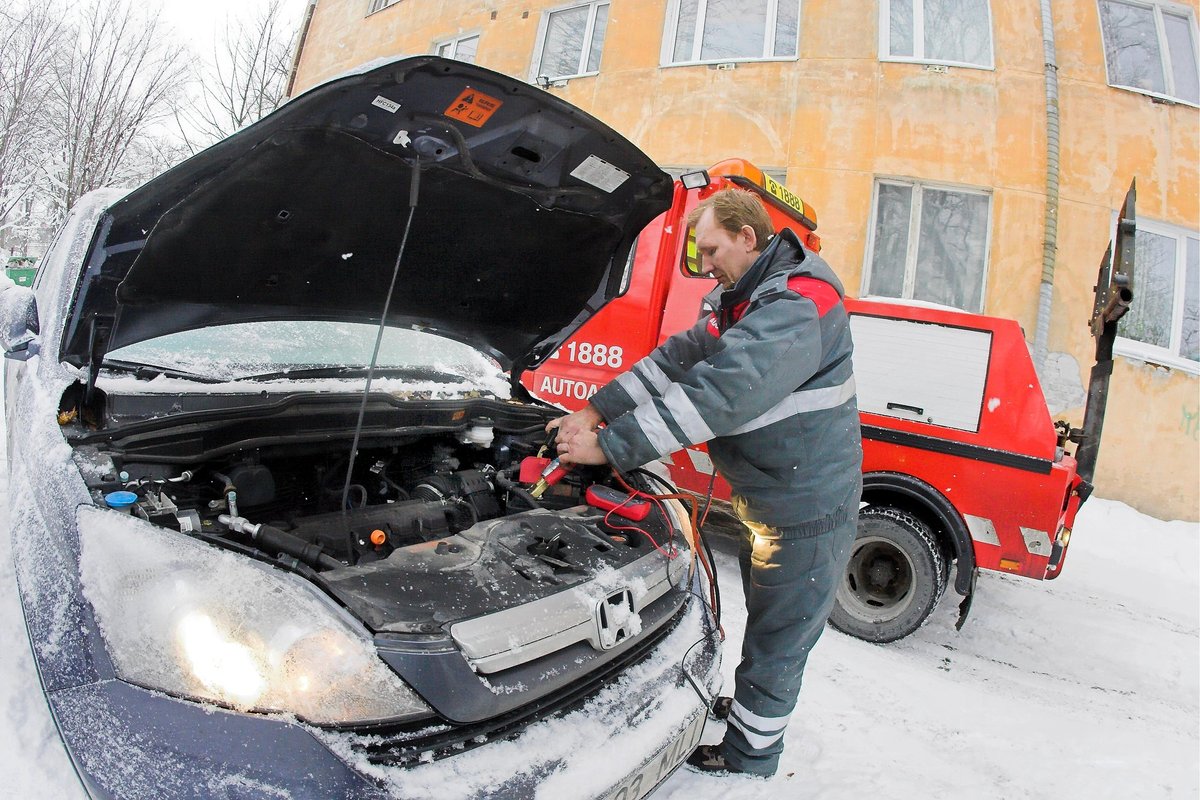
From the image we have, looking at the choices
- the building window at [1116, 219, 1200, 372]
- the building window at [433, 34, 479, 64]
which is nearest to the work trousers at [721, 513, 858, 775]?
the building window at [1116, 219, 1200, 372]

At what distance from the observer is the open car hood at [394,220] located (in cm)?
176

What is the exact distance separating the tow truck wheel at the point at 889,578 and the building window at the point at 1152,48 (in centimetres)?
801

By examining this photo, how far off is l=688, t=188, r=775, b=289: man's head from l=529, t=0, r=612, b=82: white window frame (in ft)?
27.8

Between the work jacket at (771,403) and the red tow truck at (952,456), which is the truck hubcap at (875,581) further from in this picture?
the work jacket at (771,403)

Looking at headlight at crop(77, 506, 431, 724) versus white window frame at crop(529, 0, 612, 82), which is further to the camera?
white window frame at crop(529, 0, 612, 82)

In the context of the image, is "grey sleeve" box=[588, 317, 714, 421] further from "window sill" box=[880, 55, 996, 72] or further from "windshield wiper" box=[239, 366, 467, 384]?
"window sill" box=[880, 55, 996, 72]

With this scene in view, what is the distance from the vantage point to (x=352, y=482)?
246 centimetres

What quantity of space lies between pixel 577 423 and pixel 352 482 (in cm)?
94

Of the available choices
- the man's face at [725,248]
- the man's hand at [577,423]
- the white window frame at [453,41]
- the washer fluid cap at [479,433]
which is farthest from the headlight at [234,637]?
the white window frame at [453,41]

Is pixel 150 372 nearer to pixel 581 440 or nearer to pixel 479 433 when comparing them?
pixel 479 433

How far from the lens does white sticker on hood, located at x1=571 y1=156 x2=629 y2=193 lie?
227cm

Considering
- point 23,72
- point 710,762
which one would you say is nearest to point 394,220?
point 710,762

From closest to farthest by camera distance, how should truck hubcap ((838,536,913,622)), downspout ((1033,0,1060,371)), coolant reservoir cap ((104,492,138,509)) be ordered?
coolant reservoir cap ((104,492,138,509))
truck hubcap ((838,536,913,622))
downspout ((1033,0,1060,371))

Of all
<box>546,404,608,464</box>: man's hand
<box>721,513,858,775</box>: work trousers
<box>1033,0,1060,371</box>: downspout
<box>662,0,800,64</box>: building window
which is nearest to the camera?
<box>546,404,608,464</box>: man's hand
